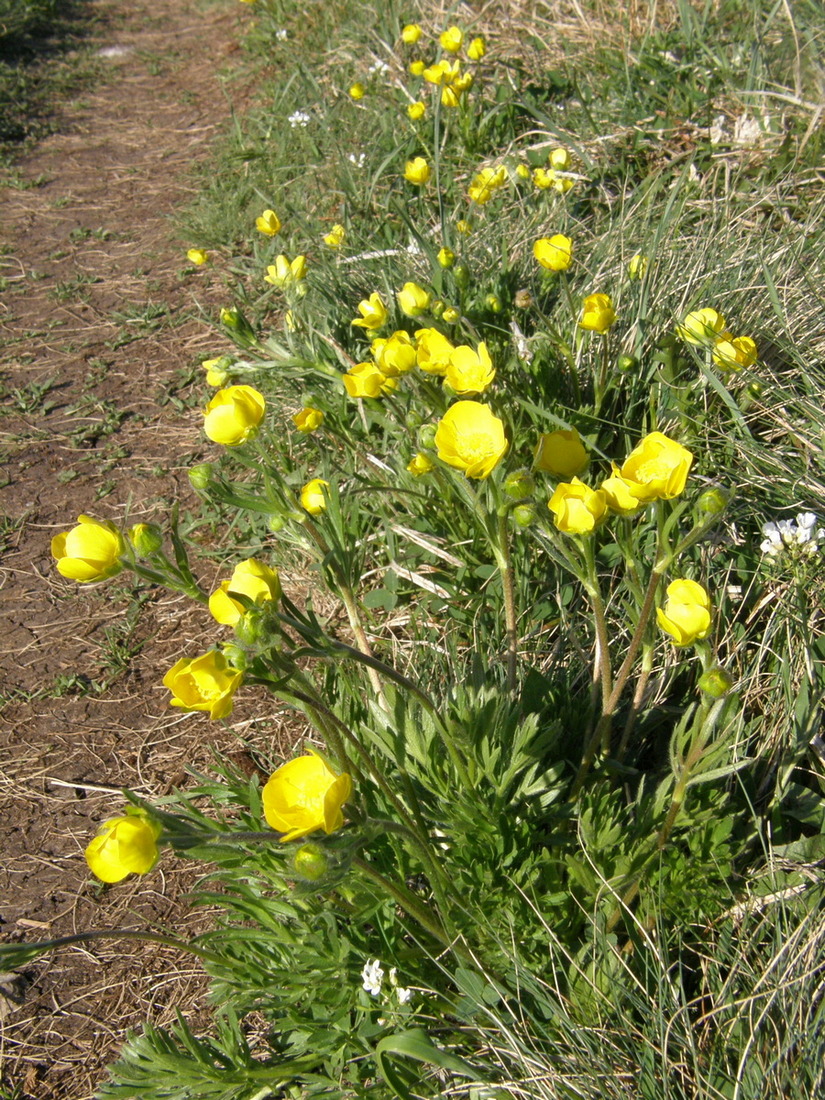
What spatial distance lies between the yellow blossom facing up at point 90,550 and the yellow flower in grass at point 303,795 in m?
0.44

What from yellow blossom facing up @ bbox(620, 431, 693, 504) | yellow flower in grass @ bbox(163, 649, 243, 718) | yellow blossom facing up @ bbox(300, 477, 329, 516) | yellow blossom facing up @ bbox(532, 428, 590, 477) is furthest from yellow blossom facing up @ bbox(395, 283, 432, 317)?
yellow flower in grass @ bbox(163, 649, 243, 718)

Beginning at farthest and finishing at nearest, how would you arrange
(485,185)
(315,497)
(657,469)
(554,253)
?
1. (485,185)
2. (554,253)
3. (315,497)
4. (657,469)

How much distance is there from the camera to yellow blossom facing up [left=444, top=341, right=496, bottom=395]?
65.2 inches

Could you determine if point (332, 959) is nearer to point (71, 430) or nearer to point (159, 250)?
point (71, 430)

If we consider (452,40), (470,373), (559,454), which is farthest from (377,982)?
(452,40)

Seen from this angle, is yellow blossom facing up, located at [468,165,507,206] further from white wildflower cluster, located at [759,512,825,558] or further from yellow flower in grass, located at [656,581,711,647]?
yellow flower in grass, located at [656,581,711,647]

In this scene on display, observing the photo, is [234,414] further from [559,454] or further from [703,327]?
[703,327]

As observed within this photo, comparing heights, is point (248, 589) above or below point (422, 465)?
above

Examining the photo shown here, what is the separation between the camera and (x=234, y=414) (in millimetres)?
1656

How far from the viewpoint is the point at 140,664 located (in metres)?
2.66

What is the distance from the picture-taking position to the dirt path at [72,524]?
6.43 feet

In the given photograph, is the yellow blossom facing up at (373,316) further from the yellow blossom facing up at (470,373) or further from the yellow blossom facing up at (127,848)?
the yellow blossom facing up at (127,848)

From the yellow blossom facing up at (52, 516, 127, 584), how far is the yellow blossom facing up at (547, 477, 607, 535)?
0.71 meters

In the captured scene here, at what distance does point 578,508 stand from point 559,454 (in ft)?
0.74
